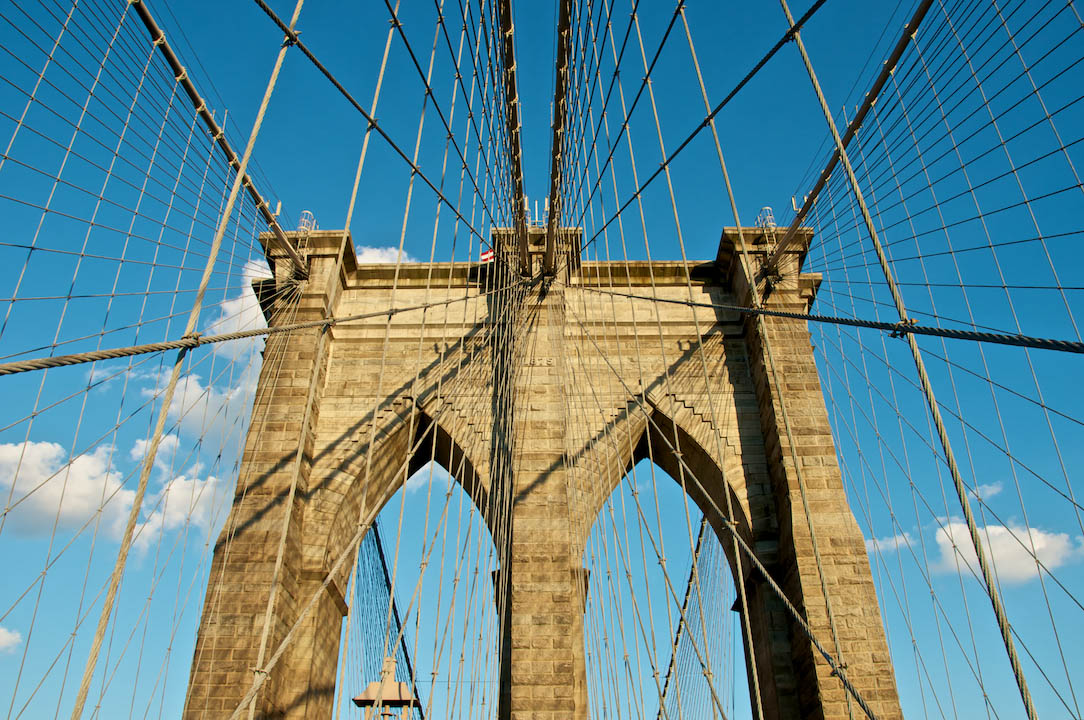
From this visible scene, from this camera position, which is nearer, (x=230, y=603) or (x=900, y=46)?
(x=900, y=46)

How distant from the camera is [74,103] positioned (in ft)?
16.6

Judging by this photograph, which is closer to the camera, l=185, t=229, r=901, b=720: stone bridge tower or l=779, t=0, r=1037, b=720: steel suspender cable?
l=779, t=0, r=1037, b=720: steel suspender cable

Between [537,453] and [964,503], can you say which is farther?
[537,453]

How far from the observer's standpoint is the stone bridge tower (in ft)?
26.0

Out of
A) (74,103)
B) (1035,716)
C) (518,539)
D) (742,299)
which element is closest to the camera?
(1035,716)

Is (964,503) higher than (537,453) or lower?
lower

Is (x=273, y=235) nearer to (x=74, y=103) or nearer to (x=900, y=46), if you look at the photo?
(x=74, y=103)

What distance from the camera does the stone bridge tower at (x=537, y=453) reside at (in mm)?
7938

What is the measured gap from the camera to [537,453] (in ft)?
30.8

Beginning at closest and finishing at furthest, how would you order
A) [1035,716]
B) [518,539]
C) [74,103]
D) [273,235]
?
1. [1035,716]
2. [74,103]
3. [518,539]
4. [273,235]

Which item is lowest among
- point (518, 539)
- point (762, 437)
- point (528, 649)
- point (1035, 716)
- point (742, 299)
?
point (1035, 716)

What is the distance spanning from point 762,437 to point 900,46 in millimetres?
5481

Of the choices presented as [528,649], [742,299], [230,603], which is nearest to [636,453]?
[742,299]

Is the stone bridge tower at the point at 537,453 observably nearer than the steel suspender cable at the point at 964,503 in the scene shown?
No
